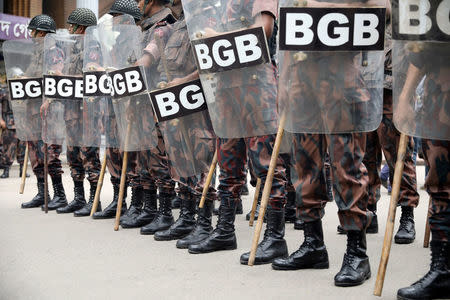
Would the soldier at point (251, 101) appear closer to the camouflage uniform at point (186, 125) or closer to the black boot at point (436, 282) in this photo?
the camouflage uniform at point (186, 125)

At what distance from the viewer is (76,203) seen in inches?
237

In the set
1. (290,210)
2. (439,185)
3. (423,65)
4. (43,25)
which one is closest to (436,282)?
(439,185)

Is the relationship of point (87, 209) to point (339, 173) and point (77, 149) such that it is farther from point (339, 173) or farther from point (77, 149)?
point (339, 173)

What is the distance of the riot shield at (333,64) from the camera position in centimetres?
296

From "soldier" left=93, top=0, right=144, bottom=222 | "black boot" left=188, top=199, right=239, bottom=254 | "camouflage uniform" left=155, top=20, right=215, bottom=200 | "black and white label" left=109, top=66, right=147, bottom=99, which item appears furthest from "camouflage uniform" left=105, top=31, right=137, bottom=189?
"black boot" left=188, top=199, right=239, bottom=254

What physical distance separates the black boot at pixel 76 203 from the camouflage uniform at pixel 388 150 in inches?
114

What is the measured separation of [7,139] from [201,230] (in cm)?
656

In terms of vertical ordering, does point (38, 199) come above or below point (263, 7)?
below

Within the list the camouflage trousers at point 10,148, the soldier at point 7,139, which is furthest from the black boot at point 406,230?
the camouflage trousers at point 10,148

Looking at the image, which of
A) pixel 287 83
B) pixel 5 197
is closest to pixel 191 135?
pixel 287 83

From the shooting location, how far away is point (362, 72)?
119 inches

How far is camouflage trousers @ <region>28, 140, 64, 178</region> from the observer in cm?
627

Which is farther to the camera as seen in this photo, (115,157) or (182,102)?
(115,157)

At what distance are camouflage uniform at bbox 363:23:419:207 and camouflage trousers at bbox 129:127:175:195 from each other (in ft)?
4.97
